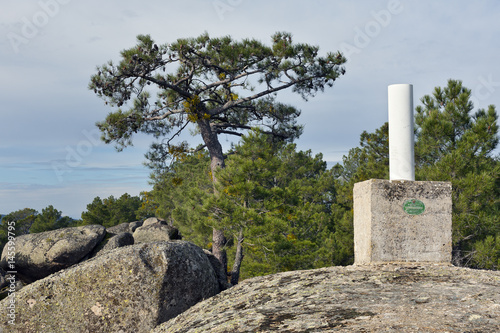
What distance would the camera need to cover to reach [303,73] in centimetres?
1681

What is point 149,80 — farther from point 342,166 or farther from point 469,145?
point 342,166

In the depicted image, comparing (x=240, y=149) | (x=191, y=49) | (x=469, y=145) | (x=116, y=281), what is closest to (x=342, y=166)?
(x=240, y=149)

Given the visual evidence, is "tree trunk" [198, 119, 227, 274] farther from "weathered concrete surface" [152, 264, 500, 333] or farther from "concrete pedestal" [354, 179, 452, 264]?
"concrete pedestal" [354, 179, 452, 264]

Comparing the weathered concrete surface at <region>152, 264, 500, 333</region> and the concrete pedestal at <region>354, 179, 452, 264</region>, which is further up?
the concrete pedestal at <region>354, 179, 452, 264</region>

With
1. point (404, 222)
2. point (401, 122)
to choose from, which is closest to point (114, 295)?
point (404, 222)

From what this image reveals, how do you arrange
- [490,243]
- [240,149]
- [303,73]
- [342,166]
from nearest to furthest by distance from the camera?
[490,243] < [303,73] < [240,149] < [342,166]

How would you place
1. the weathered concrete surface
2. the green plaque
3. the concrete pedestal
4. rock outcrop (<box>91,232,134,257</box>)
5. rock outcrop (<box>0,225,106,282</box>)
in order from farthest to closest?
rock outcrop (<box>91,232,134,257</box>) < rock outcrop (<box>0,225,106,282</box>) < the green plaque < the concrete pedestal < the weathered concrete surface

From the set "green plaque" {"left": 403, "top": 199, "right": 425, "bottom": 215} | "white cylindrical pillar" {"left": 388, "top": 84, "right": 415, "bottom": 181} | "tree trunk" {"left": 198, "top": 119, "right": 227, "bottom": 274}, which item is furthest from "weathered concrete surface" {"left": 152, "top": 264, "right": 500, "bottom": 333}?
"tree trunk" {"left": 198, "top": 119, "right": 227, "bottom": 274}

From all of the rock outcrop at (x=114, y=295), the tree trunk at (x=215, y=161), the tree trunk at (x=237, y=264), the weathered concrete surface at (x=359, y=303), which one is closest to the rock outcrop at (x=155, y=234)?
the tree trunk at (x=215, y=161)

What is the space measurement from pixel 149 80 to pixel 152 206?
27.9 metres

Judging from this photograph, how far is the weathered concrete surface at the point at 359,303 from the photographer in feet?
14.3

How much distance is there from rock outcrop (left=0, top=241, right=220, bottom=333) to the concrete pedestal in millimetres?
3511

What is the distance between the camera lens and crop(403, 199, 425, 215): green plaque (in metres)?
7.15

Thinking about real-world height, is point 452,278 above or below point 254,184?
below
